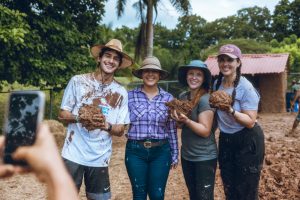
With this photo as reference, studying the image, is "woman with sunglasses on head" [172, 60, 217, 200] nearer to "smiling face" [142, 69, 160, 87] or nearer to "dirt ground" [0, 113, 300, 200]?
"smiling face" [142, 69, 160, 87]

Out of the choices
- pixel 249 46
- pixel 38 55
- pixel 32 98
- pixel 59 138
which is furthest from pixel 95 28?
pixel 249 46

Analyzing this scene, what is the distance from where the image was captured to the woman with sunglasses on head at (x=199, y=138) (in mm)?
3938

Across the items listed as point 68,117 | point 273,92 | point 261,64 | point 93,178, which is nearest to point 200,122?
point 93,178

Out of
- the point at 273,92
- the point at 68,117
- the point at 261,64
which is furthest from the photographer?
the point at 261,64

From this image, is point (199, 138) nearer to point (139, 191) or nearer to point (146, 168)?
point (146, 168)

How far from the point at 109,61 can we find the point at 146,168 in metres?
1.11

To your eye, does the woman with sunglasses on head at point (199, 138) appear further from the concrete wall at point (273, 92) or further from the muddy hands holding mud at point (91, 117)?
the concrete wall at point (273, 92)

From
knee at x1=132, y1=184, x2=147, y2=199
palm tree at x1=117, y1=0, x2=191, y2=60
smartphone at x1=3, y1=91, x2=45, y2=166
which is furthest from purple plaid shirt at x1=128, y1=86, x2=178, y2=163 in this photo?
palm tree at x1=117, y1=0, x2=191, y2=60

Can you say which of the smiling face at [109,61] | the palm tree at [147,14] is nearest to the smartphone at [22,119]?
the smiling face at [109,61]

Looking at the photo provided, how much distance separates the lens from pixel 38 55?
32.3ft

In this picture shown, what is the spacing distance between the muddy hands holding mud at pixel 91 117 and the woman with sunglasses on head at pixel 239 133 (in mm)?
1076

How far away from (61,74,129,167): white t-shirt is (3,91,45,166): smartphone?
8.16ft

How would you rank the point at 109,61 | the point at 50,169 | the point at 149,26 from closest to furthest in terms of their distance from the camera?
the point at 50,169 → the point at 109,61 → the point at 149,26

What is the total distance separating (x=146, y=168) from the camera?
13.5 ft
